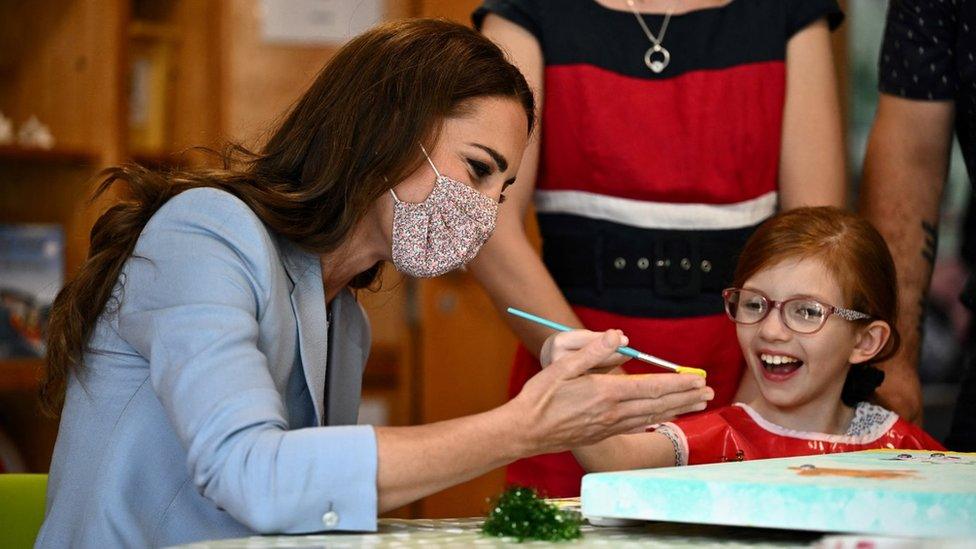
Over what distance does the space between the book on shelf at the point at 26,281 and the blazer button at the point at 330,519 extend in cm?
232

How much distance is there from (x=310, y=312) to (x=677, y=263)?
69 centimetres

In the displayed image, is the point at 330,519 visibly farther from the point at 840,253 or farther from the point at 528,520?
the point at 840,253

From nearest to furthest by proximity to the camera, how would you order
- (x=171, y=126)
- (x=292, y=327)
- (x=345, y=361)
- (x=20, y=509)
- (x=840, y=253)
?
(x=292, y=327)
(x=20, y=509)
(x=345, y=361)
(x=840, y=253)
(x=171, y=126)

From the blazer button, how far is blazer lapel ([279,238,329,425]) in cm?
30

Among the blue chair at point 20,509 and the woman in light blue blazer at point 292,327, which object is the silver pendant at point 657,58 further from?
the blue chair at point 20,509

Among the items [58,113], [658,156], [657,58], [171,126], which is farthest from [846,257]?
[171,126]

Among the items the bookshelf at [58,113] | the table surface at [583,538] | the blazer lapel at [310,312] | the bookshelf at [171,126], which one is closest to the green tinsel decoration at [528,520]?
the table surface at [583,538]

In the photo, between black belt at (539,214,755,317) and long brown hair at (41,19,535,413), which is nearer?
long brown hair at (41,19,535,413)

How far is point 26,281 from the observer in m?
3.36

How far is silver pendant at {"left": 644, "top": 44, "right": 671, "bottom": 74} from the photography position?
203cm

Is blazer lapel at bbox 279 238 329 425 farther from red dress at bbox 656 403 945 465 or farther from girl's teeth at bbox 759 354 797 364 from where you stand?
girl's teeth at bbox 759 354 797 364

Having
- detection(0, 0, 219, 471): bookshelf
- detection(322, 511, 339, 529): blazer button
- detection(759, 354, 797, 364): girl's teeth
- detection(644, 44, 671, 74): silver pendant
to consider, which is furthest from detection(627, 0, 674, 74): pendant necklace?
detection(0, 0, 219, 471): bookshelf

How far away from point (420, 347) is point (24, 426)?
1208mm

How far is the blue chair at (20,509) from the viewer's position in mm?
1611
